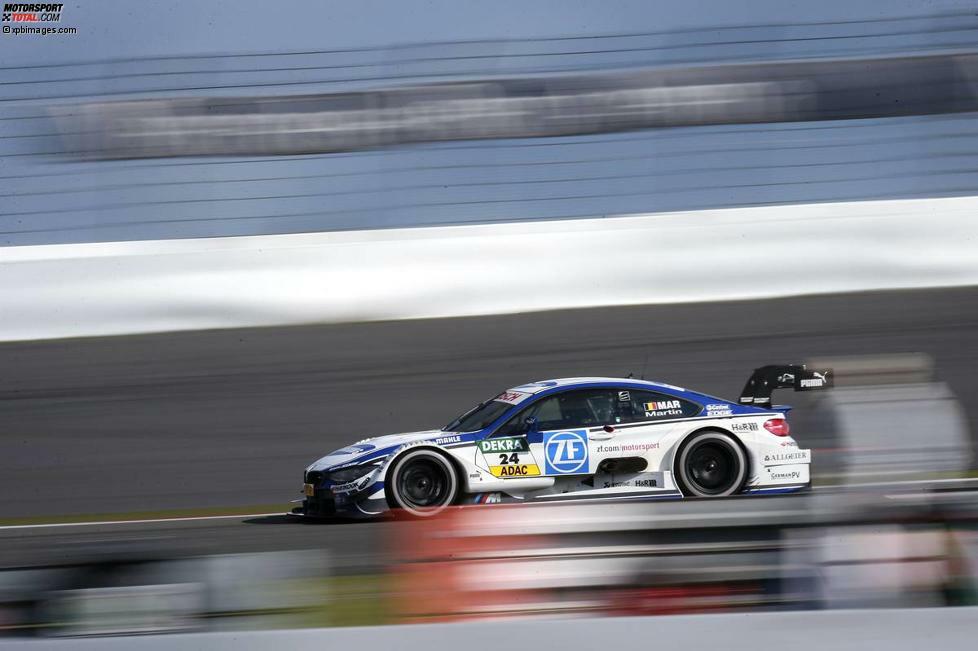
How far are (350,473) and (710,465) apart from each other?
2253mm

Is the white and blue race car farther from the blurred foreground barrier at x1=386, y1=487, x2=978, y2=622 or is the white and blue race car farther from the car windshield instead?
the blurred foreground barrier at x1=386, y1=487, x2=978, y2=622

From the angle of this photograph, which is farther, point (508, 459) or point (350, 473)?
point (508, 459)

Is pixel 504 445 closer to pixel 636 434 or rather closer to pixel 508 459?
pixel 508 459

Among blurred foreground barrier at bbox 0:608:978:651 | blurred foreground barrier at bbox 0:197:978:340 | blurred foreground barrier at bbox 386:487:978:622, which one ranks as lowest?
blurred foreground barrier at bbox 0:608:978:651

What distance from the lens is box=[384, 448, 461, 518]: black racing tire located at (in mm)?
6547

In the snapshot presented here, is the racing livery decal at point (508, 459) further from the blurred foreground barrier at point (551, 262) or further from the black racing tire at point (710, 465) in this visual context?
the blurred foreground barrier at point (551, 262)

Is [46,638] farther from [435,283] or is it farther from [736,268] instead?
[736,268]

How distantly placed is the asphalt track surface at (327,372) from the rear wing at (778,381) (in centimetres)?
137

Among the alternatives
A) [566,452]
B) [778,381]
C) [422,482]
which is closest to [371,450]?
[422,482]

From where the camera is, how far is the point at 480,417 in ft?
22.9

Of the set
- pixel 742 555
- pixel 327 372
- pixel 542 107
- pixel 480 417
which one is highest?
pixel 542 107

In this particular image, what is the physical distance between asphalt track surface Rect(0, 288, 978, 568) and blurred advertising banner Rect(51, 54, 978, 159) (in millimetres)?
1973

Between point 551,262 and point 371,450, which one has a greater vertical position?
point 551,262

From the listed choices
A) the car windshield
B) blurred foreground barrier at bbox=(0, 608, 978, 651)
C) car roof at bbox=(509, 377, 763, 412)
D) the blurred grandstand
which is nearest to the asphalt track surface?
the blurred grandstand
